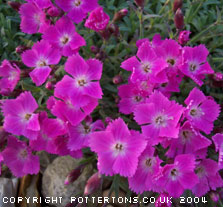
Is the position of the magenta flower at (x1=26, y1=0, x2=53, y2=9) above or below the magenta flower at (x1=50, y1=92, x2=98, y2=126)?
above

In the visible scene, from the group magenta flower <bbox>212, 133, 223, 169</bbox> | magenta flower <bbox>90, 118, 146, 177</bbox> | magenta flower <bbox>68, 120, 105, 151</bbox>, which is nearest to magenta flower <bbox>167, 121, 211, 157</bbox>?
magenta flower <bbox>212, 133, 223, 169</bbox>

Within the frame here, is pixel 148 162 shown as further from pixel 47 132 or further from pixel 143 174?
pixel 47 132

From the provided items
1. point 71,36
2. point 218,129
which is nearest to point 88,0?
point 71,36

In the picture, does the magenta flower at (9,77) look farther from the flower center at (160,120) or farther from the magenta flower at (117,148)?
the flower center at (160,120)

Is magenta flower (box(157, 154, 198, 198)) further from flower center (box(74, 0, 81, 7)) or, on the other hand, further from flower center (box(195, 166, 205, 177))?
flower center (box(74, 0, 81, 7))

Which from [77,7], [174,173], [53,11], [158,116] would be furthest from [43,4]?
[174,173]

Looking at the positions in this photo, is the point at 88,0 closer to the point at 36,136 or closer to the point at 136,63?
the point at 136,63
